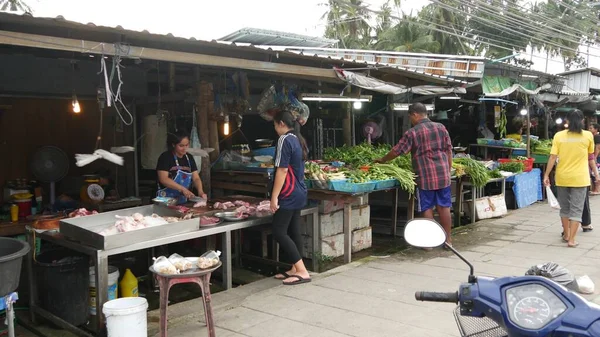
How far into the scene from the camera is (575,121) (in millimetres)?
7281

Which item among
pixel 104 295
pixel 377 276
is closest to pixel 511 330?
pixel 104 295

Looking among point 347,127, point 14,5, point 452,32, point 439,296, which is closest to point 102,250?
point 439,296

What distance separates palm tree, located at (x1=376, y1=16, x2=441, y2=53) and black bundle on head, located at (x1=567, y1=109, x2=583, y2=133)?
24.8 metres

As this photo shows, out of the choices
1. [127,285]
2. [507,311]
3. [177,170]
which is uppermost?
[507,311]

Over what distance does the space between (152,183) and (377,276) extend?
16.8 ft

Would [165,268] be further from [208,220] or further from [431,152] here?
[431,152]

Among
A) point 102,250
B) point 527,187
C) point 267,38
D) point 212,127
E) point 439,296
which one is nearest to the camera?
point 439,296

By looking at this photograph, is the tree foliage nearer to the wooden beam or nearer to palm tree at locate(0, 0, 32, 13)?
palm tree at locate(0, 0, 32, 13)

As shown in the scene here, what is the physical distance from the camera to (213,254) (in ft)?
14.2

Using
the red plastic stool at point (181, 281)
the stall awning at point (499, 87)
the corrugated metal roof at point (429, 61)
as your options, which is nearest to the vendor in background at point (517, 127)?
the stall awning at point (499, 87)

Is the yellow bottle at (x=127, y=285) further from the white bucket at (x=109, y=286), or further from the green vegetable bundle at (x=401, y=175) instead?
the green vegetable bundle at (x=401, y=175)

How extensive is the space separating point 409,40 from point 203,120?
1080 inches

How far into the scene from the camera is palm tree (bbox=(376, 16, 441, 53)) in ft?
103

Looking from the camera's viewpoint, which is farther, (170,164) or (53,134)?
(53,134)
